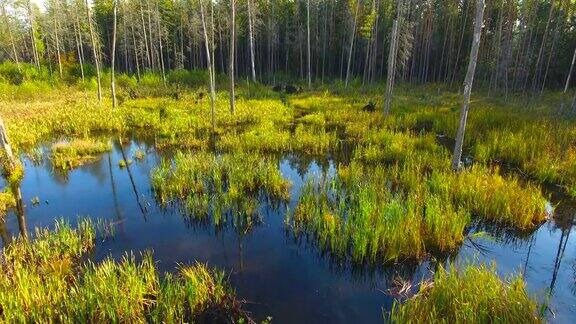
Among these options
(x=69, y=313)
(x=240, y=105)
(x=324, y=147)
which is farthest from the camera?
(x=240, y=105)

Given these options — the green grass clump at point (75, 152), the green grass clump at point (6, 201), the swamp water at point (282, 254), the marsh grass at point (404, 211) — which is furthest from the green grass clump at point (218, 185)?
the green grass clump at point (75, 152)

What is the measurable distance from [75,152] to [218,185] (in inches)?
285

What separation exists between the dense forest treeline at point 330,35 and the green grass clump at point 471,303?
3231 centimetres

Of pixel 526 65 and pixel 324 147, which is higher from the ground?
pixel 526 65

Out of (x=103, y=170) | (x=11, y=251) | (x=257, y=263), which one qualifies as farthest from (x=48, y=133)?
(x=257, y=263)

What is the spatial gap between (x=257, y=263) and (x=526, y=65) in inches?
1451

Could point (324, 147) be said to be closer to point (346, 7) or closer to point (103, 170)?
point (103, 170)

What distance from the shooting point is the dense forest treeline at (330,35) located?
119ft

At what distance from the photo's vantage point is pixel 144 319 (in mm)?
5160

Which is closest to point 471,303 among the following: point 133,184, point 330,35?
point 133,184

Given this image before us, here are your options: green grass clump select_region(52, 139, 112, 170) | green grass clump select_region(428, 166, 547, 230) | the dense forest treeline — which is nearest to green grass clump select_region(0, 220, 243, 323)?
green grass clump select_region(428, 166, 547, 230)

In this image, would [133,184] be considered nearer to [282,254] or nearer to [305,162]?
[305,162]

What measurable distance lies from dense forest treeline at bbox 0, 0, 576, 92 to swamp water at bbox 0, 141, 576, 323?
28.3 m

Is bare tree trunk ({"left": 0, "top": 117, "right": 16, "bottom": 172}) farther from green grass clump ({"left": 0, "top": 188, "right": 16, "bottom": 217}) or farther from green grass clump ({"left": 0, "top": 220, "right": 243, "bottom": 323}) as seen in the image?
green grass clump ({"left": 0, "top": 220, "right": 243, "bottom": 323})
